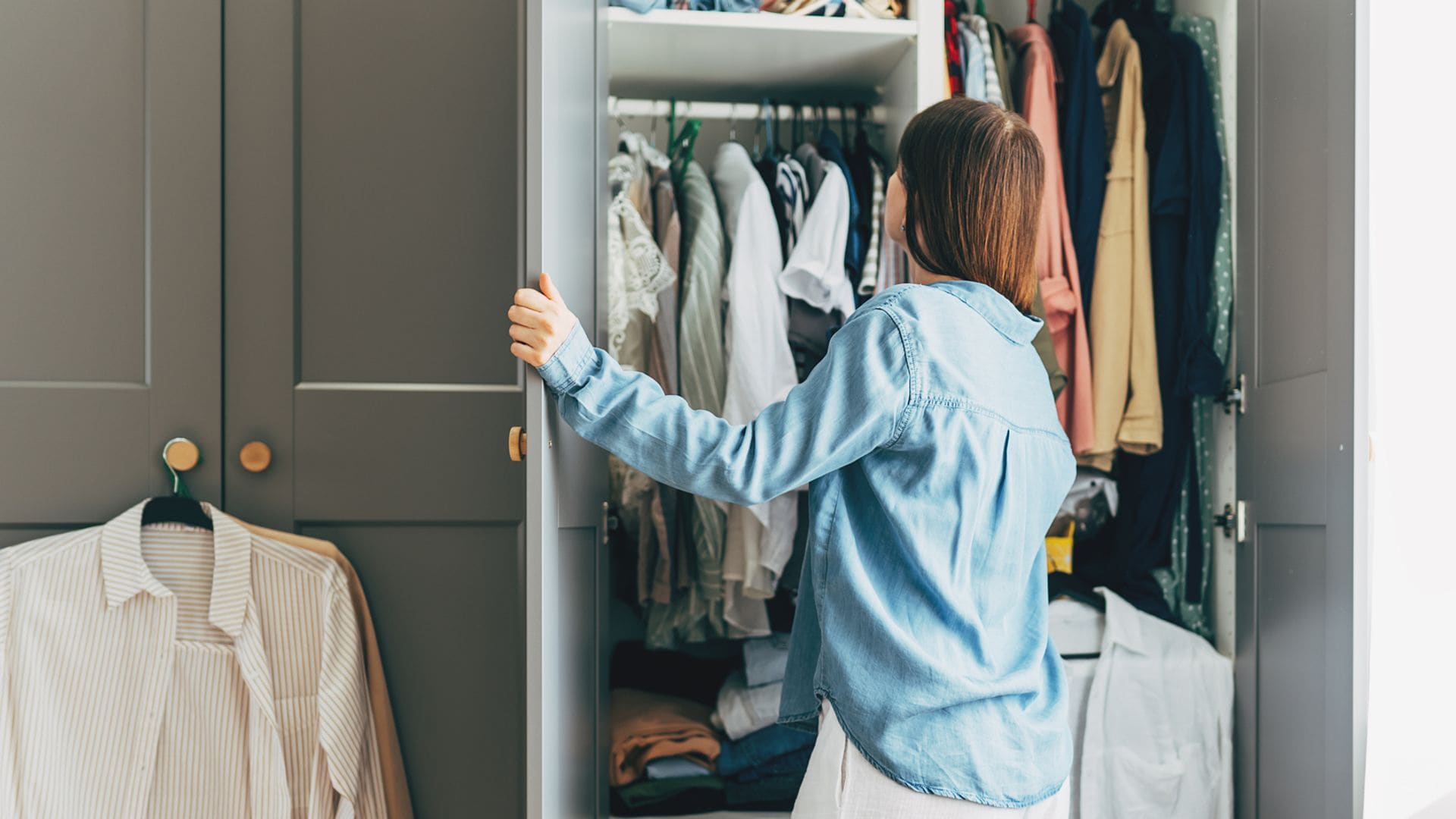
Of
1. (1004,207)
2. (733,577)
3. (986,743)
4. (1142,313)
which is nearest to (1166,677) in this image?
(1142,313)

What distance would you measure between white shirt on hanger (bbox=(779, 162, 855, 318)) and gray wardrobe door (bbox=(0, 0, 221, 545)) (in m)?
0.93

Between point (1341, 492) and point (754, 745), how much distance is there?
103 centimetres

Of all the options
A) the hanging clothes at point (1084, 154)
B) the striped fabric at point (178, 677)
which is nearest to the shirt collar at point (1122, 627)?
the hanging clothes at point (1084, 154)

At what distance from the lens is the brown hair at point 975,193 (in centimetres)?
103

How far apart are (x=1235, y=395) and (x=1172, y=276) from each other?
10.1 inches

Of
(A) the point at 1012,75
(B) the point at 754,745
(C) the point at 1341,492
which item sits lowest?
(B) the point at 754,745

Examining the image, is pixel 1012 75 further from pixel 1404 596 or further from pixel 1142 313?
pixel 1404 596

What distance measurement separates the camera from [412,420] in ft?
4.82

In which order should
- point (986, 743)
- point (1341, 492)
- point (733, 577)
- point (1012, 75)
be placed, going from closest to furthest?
point (986, 743) → point (1341, 492) → point (733, 577) → point (1012, 75)

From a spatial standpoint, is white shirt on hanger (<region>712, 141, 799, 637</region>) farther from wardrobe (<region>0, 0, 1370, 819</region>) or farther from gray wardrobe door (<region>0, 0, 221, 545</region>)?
gray wardrobe door (<region>0, 0, 221, 545</region>)

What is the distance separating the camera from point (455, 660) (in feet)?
4.90

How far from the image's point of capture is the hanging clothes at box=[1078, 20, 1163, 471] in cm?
179

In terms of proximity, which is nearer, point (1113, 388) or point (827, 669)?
point (827, 669)

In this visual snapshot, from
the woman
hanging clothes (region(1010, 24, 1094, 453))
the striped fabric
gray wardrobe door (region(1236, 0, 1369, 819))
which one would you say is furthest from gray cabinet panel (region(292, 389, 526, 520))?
gray wardrobe door (region(1236, 0, 1369, 819))
